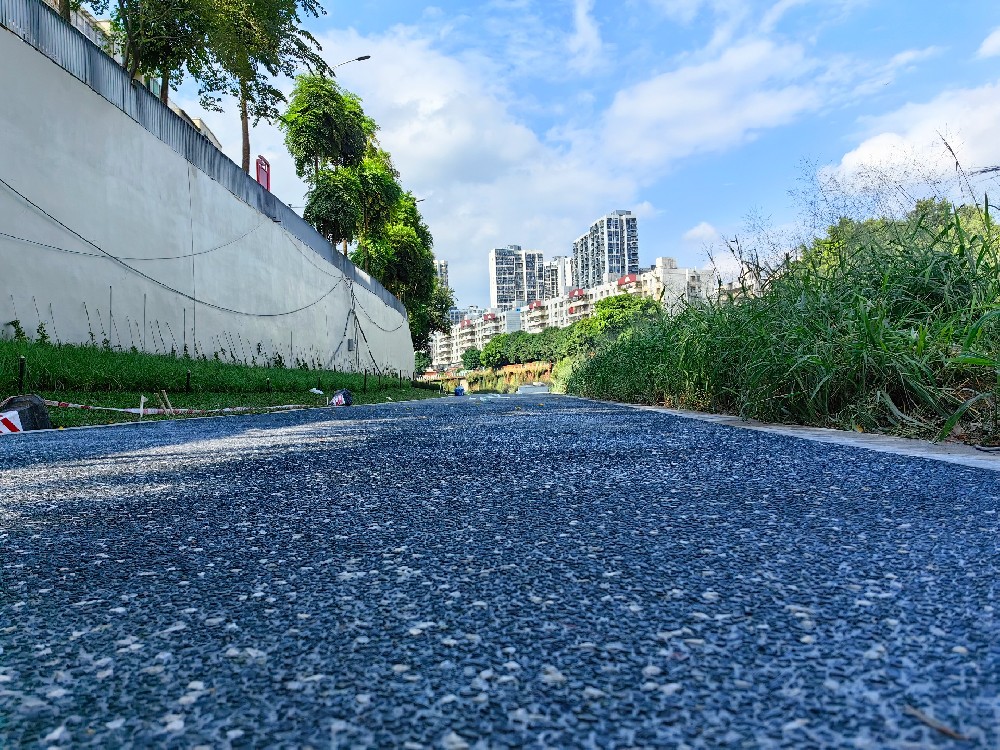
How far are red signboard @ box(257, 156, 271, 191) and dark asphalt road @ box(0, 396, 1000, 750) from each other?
17.5m

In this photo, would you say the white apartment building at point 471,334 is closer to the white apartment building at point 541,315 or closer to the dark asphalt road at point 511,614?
the white apartment building at point 541,315

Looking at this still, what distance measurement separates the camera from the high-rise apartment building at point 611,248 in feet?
430

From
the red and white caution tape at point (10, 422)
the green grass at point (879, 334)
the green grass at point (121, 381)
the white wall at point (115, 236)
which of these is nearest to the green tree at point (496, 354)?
the white wall at point (115, 236)

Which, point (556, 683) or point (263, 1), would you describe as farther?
point (263, 1)

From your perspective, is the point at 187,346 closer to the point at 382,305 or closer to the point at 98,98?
the point at 98,98

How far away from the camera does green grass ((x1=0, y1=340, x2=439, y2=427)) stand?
6212 millimetres

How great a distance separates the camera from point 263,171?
59.8 ft

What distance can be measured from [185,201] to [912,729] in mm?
12648

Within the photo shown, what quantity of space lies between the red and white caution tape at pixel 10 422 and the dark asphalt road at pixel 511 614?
3524 mm

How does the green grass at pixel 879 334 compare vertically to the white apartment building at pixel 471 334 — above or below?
below

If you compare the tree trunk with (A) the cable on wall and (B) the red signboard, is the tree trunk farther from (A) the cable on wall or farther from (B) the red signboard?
(A) the cable on wall

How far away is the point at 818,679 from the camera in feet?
2.62

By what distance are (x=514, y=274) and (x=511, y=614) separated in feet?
569

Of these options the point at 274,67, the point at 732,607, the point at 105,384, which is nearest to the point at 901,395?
the point at 732,607
